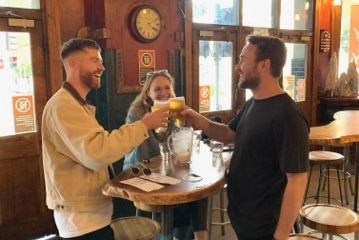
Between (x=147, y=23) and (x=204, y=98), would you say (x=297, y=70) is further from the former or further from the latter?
(x=147, y=23)

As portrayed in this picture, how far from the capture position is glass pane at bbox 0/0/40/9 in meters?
2.99

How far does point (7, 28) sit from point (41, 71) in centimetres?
44

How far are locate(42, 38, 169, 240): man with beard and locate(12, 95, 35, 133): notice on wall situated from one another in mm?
1648

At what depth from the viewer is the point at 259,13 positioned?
519cm

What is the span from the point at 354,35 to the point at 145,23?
4.69 m

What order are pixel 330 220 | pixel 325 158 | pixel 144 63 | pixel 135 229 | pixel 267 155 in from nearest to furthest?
pixel 267 155, pixel 135 229, pixel 330 220, pixel 325 158, pixel 144 63

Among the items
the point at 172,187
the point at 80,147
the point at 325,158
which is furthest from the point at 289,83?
the point at 80,147

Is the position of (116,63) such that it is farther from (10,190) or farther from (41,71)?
(10,190)

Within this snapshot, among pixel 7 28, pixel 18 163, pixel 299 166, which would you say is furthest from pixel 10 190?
pixel 299 166

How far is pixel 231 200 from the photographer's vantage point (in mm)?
1825

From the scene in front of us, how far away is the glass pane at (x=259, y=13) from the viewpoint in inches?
194

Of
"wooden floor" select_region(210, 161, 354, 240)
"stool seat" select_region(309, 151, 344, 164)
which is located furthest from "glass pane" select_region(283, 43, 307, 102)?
"stool seat" select_region(309, 151, 344, 164)

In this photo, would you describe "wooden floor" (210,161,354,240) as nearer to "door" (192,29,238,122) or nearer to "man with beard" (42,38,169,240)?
"door" (192,29,238,122)

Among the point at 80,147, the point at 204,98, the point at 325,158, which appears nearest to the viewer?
the point at 80,147
